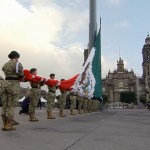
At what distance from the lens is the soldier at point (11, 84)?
8.50 meters

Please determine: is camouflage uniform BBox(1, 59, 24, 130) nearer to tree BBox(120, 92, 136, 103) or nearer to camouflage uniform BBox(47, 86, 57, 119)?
camouflage uniform BBox(47, 86, 57, 119)

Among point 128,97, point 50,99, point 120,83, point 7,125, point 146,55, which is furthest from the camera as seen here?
point 120,83

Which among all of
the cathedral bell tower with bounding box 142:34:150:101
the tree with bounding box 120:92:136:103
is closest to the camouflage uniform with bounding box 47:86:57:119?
the tree with bounding box 120:92:136:103

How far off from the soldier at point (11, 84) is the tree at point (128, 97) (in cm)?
12732

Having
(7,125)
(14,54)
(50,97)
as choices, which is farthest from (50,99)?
(7,125)

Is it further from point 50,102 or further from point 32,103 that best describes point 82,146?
point 50,102

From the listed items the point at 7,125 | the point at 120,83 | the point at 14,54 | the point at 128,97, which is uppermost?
the point at 120,83

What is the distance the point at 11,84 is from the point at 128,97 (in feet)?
424

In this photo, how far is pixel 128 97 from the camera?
135750mm

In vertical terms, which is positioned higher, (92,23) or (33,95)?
(92,23)

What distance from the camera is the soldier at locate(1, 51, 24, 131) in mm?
8500

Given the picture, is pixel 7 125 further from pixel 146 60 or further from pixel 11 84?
pixel 146 60

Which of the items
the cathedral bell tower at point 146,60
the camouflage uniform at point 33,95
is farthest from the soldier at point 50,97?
the cathedral bell tower at point 146,60

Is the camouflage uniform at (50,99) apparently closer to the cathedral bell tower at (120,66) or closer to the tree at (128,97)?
the tree at (128,97)
